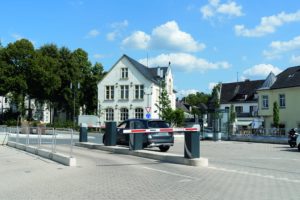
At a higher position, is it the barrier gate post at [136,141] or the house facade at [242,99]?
the house facade at [242,99]

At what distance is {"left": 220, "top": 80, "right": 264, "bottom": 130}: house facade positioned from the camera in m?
85.1

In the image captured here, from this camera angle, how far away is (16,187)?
1099 centimetres

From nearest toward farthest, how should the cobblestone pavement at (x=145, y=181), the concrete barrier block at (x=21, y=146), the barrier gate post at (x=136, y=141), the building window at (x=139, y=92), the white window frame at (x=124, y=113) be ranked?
the cobblestone pavement at (x=145, y=181) → the barrier gate post at (x=136, y=141) → the concrete barrier block at (x=21, y=146) → the building window at (x=139, y=92) → the white window frame at (x=124, y=113)

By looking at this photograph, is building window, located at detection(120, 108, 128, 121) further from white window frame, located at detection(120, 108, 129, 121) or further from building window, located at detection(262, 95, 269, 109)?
building window, located at detection(262, 95, 269, 109)

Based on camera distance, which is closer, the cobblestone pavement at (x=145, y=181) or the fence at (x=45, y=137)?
the cobblestone pavement at (x=145, y=181)

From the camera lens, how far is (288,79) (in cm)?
5738

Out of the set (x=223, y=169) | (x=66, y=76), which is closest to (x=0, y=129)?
(x=223, y=169)

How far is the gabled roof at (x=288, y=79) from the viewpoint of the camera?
182 feet

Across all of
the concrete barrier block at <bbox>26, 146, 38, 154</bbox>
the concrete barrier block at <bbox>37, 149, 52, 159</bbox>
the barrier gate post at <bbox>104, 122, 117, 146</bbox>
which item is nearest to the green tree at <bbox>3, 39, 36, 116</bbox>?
the concrete barrier block at <bbox>26, 146, 38, 154</bbox>

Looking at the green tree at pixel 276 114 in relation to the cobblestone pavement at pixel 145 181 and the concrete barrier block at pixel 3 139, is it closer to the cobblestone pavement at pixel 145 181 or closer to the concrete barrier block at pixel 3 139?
the concrete barrier block at pixel 3 139

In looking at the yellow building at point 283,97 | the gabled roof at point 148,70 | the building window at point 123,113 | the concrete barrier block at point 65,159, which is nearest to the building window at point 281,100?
the yellow building at point 283,97

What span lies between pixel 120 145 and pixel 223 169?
10732 millimetres

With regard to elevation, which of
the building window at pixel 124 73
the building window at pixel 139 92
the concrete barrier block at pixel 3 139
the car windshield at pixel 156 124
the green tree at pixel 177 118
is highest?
the building window at pixel 124 73

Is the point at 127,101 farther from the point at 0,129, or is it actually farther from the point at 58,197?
the point at 58,197
